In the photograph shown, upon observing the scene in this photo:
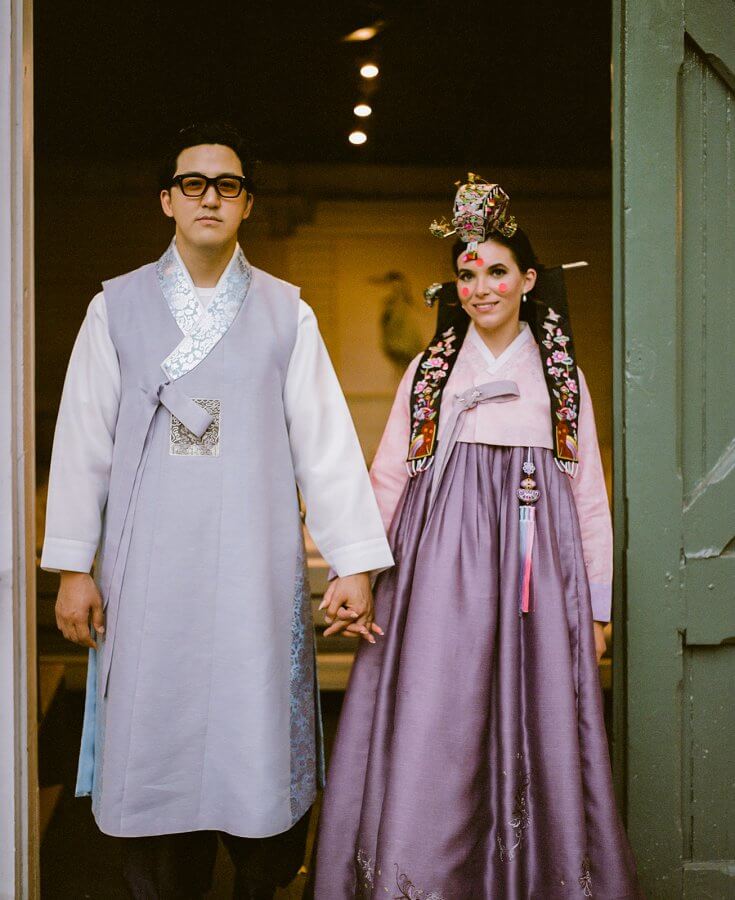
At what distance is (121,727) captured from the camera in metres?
1.89

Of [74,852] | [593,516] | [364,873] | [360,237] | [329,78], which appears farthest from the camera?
[360,237]

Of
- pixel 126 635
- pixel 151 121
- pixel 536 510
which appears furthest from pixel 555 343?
pixel 151 121

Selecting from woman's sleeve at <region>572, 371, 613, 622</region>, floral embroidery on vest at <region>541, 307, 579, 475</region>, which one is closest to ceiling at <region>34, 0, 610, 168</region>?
floral embroidery on vest at <region>541, 307, 579, 475</region>

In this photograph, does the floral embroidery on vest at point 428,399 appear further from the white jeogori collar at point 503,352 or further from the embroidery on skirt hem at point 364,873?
the embroidery on skirt hem at point 364,873

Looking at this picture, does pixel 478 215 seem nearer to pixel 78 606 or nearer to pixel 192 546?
pixel 192 546

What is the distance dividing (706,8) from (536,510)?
1.32 meters

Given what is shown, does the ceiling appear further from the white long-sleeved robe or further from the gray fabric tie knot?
the gray fabric tie knot

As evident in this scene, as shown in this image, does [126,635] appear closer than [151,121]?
Yes

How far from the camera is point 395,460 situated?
7.29ft

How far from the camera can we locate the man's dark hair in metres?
1.96

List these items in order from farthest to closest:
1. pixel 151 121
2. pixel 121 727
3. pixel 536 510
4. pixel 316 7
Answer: pixel 151 121, pixel 316 7, pixel 536 510, pixel 121 727

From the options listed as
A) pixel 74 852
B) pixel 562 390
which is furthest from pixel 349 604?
pixel 74 852

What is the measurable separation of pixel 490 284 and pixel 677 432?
23.8 inches

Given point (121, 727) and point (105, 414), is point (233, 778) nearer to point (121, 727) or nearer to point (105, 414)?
point (121, 727)
